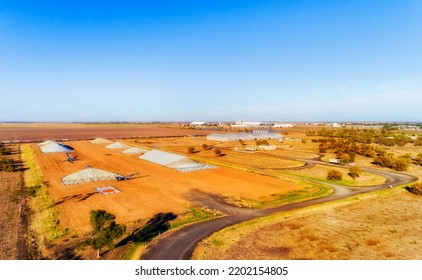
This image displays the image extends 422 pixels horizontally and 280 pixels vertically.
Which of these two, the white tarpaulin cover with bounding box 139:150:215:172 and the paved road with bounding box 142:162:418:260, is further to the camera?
the white tarpaulin cover with bounding box 139:150:215:172

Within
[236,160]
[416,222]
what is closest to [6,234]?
[416,222]

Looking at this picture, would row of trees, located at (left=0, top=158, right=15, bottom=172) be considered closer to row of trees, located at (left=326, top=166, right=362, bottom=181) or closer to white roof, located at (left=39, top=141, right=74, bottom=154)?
white roof, located at (left=39, top=141, right=74, bottom=154)

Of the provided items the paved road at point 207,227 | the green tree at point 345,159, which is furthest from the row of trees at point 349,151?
the paved road at point 207,227

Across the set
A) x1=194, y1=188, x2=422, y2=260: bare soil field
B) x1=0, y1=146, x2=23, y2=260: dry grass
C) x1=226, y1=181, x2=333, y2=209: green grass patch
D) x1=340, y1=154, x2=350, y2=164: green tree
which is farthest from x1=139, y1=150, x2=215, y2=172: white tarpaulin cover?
x1=340, y1=154, x2=350, y2=164: green tree

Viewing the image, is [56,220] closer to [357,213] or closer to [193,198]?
[193,198]

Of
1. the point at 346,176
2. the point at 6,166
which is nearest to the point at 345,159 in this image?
the point at 346,176

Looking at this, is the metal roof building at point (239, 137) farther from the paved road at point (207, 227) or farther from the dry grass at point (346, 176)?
the paved road at point (207, 227)

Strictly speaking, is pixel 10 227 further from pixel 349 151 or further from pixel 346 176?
pixel 349 151

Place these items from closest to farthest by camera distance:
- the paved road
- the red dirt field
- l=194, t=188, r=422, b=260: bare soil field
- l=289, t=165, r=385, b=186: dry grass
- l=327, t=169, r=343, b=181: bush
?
the paved road → l=194, t=188, r=422, b=260: bare soil field → the red dirt field → l=289, t=165, r=385, b=186: dry grass → l=327, t=169, r=343, b=181: bush
